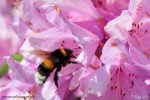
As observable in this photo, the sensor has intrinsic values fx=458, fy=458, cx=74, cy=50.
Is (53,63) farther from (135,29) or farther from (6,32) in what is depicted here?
(6,32)

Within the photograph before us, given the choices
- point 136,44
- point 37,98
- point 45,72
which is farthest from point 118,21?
point 37,98

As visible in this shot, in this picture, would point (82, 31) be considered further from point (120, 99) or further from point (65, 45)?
point (120, 99)

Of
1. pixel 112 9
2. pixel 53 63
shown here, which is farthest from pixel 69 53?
pixel 112 9

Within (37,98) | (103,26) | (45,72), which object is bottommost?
(37,98)

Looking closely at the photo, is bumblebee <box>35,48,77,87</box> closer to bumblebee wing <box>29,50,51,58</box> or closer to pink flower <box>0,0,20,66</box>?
bumblebee wing <box>29,50,51,58</box>

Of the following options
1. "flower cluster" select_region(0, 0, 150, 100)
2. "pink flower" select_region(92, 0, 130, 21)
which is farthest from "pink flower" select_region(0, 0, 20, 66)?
"pink flower" select_region(92, 0, 130, 21)

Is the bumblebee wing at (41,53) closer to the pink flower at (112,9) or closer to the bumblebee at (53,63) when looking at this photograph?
the bumblebee at (53,63)

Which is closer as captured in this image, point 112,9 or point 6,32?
point 112,9

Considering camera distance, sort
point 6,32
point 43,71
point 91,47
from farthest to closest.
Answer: point 6,32 < point 43,71 < point 91,47
